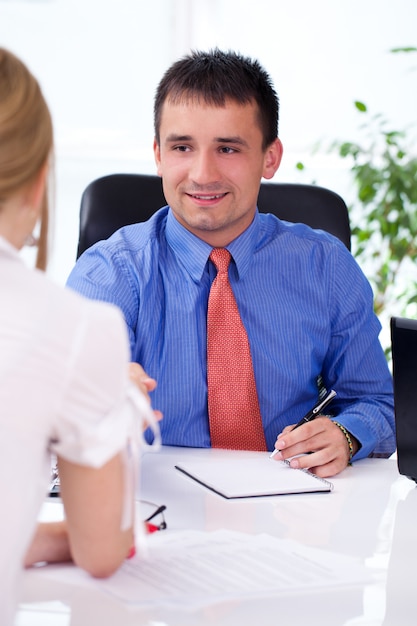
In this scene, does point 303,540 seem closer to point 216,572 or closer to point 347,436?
point 216,572

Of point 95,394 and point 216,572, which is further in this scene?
point 216,572

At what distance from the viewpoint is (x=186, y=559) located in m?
1.07

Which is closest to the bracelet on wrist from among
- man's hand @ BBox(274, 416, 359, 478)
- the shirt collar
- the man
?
man's hand @ BBox(274, 416, 359, 478)

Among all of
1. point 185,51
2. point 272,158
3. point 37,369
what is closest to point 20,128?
point 37,369

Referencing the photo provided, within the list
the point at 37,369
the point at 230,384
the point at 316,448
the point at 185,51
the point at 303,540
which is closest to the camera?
the point at 37,369

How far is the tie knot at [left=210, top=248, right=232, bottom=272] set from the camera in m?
1.86

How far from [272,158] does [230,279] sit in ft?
1.10

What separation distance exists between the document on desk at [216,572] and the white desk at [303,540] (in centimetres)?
2

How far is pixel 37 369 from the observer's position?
0.75m

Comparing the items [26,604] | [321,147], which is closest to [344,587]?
[26,604]

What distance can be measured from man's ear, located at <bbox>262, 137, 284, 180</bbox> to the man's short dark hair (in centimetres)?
3

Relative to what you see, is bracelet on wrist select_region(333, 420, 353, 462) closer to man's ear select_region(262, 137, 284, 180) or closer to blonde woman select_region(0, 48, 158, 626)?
man's ear select_region(262, 137, 284, 180)

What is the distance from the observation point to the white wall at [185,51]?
3729 millimetres

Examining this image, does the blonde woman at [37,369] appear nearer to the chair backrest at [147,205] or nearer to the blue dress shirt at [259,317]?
the blue dress shirt at [259,317]
